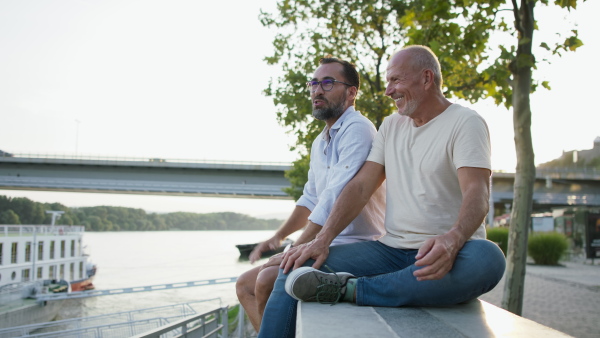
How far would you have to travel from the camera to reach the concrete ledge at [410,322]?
1.70 metres

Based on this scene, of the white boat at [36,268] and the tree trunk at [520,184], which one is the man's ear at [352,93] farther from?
the white boat at [36,268]

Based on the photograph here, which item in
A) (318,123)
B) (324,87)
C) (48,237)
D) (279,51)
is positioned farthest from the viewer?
(48,237)

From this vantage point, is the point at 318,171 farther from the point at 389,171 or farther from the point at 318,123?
the point at 318,123

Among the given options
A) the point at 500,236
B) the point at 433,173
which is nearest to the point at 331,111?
the point at 433,173

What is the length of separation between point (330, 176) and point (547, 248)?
68.5 ft

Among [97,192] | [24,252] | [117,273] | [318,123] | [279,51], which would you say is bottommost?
[117,273]

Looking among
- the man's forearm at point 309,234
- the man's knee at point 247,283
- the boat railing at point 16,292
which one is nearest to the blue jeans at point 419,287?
the man's forearm at point 309,234

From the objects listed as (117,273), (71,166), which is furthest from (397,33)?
(117,273)

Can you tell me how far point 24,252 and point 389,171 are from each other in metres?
33.2

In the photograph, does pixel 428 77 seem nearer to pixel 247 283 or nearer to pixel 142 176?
pixel 247 283

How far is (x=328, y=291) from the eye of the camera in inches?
88.8

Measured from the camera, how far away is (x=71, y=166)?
3869 centimetres

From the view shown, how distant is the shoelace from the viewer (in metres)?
2.24

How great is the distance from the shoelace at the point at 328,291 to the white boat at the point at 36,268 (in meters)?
23.2
